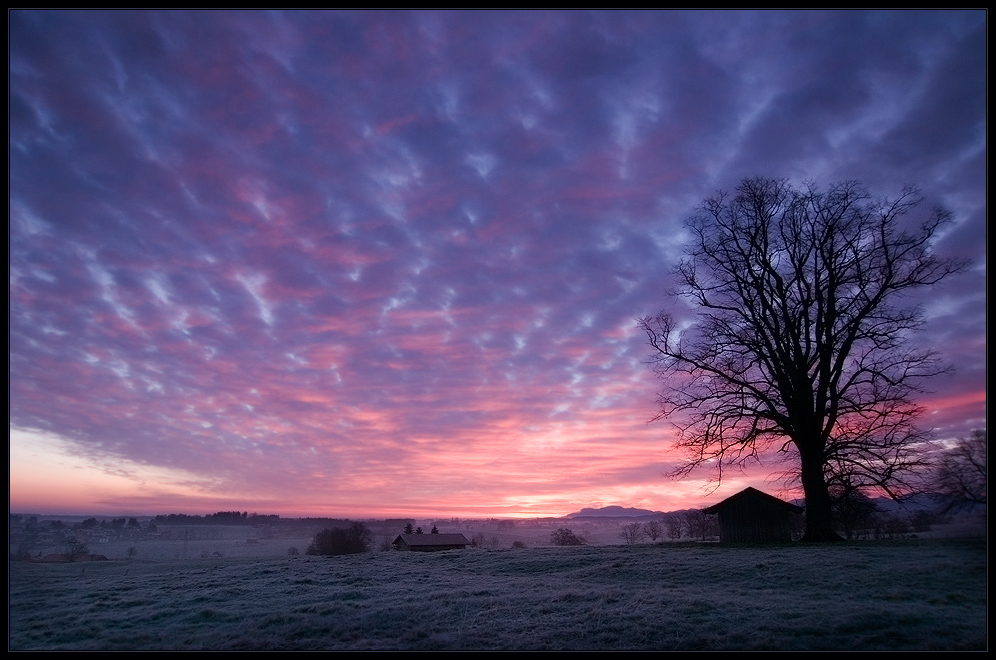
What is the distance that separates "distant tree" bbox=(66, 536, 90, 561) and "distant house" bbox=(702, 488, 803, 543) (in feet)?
124

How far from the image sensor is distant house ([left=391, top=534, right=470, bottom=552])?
5106cm

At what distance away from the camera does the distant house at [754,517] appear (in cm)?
2920

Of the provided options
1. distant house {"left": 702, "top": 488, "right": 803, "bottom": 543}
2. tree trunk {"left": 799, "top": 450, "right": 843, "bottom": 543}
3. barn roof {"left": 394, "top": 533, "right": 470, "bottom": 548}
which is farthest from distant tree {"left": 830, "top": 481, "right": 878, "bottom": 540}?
barn roof {"left": 394, "top": 533, "right": 470, "bottom": 548}

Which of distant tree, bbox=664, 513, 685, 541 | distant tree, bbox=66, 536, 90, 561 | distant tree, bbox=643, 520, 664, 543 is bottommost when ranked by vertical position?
distant tree, bbox=643, 520, 664, 543

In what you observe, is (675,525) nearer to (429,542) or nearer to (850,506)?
(429,542)

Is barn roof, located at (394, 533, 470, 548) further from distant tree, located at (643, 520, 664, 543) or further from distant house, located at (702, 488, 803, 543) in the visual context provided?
distant tree, located at (643, 520, 664, 543)

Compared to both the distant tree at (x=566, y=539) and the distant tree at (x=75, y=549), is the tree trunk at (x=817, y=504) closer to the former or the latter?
the distant tree at (x=566, y=539)

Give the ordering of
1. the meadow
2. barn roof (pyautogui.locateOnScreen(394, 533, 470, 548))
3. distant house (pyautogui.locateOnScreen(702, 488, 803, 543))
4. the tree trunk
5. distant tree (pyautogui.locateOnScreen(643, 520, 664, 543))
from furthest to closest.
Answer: distant tree (pyautogui.locateOnScreen(643, 520, 664, 543)), barn roof (pyautogui.locateOnScreen(394, 533, 470, 548)), distant house (pyautogui.locateOnScreen(702, 488, 803, 543)), the tree trunk, the meadow

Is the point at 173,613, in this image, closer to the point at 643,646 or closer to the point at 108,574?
the point at 643,646

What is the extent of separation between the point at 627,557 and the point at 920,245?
679 inches

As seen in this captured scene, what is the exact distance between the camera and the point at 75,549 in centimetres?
3794

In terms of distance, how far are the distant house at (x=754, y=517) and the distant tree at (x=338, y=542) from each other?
34.3 meters

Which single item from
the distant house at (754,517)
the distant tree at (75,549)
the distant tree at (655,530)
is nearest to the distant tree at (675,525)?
the distant tree at (655,530)

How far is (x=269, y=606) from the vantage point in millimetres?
15828
